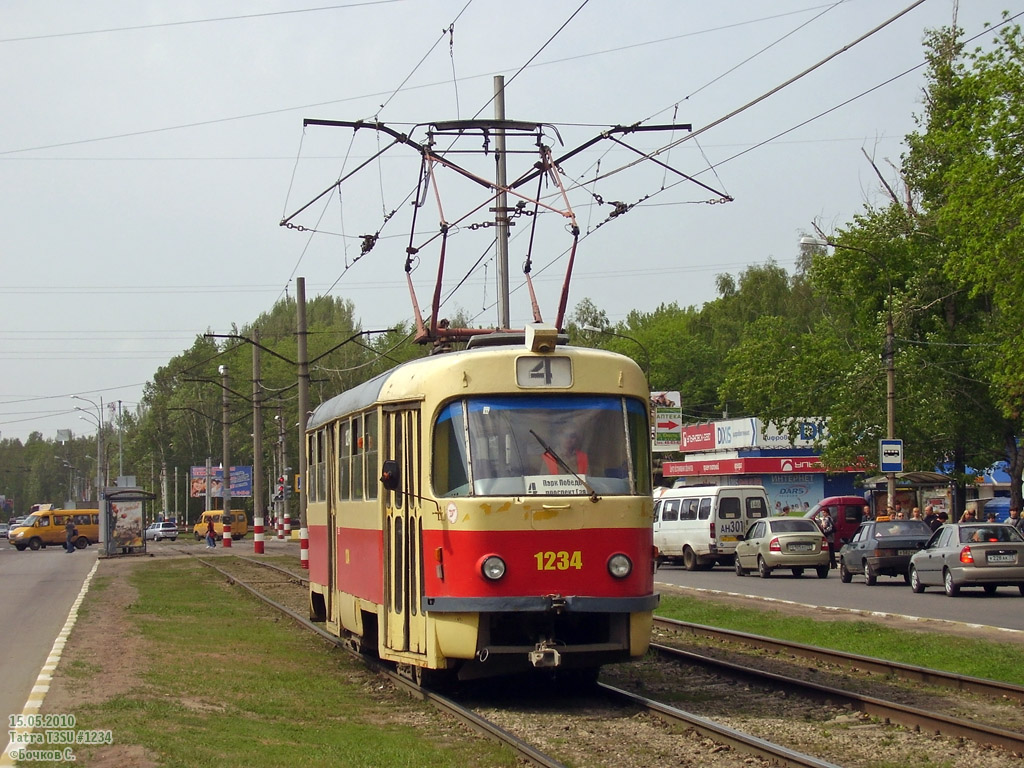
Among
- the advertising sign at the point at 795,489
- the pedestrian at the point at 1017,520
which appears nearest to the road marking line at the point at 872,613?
the pedestrian at the point at 1017,520

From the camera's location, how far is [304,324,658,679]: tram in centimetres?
1129

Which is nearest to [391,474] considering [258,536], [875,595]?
[875,595]

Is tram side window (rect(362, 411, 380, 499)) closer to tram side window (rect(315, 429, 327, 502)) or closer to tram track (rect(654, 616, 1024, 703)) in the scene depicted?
tram side window (rect(315, 429, 327, 502))

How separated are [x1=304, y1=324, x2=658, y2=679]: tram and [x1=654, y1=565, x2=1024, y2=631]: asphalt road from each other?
914 cm

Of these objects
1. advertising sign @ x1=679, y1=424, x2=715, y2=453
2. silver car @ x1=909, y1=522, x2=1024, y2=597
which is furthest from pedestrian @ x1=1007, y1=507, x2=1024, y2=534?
advertising sign @ x1=679, y1=424, x2=715, y2=453

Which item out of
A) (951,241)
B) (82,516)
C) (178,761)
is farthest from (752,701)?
(82,516)

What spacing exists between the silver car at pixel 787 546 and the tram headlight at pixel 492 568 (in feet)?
71.2

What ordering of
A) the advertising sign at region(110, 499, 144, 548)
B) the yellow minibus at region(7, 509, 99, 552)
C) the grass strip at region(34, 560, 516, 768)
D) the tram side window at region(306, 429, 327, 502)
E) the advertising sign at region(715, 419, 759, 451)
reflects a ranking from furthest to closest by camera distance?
1. the yellow minibus at region(7, 509, 99, 552)
2. the advertising sign at region(715, 419, 759, 451)
3. the advertising sign at region(110, 499, 144, 548)
4. the tram side window at region(306, 429, 327, 502)
5. the grass strip at region(34, 560, 516, 768)

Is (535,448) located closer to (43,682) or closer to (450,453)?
(450,453)

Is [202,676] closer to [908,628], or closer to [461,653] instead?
[461,653]

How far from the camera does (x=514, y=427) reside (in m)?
11.6

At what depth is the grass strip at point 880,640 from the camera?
14391 mm

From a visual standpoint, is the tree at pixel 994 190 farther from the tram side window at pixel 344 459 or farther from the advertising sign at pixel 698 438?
the advertising sign at pixel 698 438

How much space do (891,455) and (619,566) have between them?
2103 centimetres
